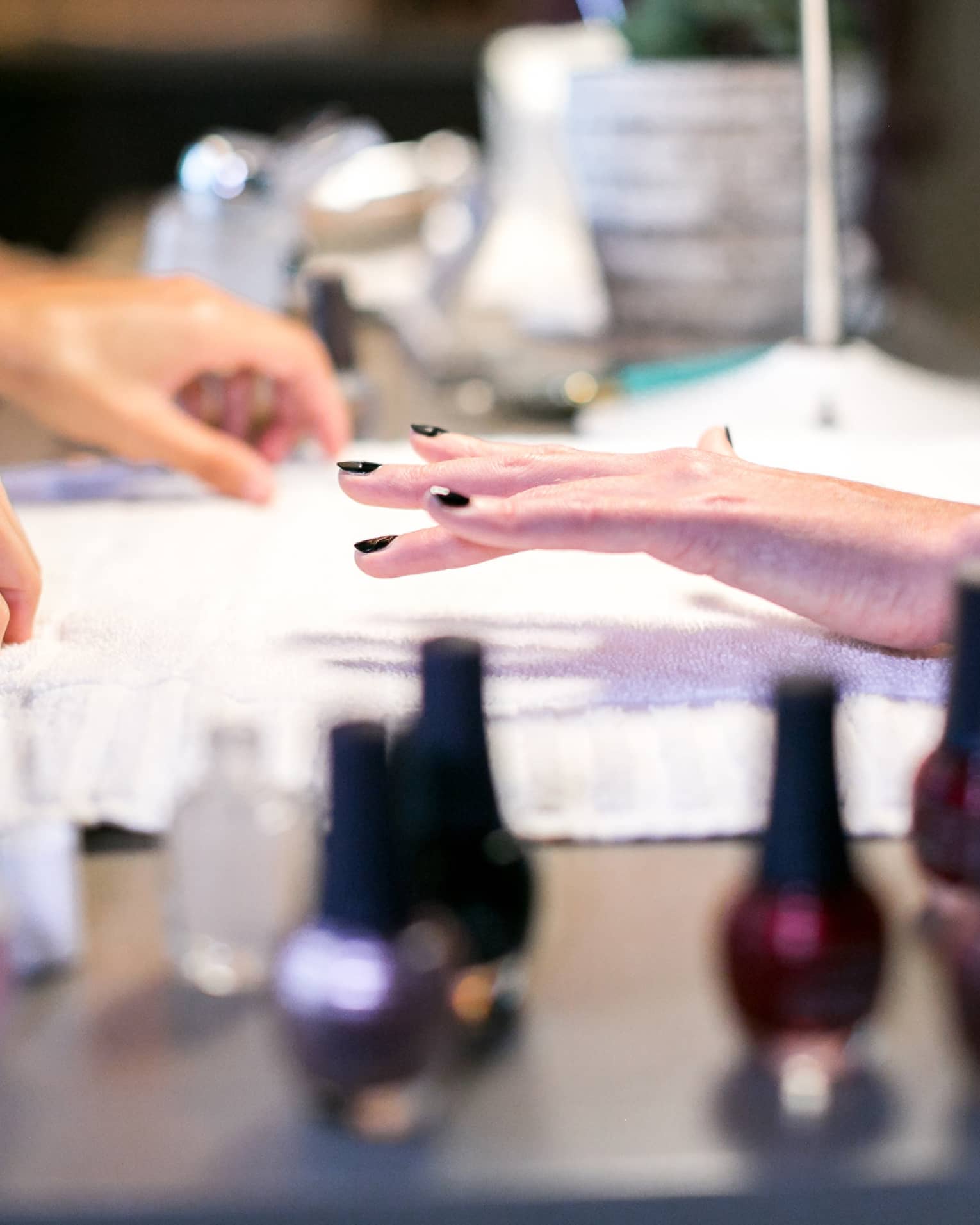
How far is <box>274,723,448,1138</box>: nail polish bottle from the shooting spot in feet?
1.09

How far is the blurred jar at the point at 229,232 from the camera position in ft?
4.12

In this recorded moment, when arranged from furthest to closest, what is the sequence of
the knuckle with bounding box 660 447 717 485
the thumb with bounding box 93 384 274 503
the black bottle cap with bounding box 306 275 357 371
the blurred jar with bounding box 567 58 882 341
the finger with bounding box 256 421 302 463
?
1. the blurred jar with bounding box 567 58 882 341
2. the black bottle cap with bounding box 306 275 357 371
3. the finger with bounding box 256 421 302 463
4. the thumb with bounding box 93 384 274 503
5. the knuckle with bounding box 660 447 717 485

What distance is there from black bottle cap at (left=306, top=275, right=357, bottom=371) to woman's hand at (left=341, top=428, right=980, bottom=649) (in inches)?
18.8

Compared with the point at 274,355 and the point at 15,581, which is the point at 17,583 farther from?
the point at 274,355

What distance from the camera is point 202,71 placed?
3510 mm

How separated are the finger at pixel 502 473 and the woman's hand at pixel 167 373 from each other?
0.85 ft

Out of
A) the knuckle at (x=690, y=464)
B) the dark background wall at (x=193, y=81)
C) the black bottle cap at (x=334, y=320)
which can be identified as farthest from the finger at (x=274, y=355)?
the dark background wall at (x=193, y=81)

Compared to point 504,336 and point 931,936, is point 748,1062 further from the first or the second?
point 504,336

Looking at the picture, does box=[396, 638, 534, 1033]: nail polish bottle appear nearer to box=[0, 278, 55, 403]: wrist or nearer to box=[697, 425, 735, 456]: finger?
Answer: box=[697, 425, 735, 456]: finger

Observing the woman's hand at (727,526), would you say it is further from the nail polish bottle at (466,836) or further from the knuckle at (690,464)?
the nail polish bottle at (466,836)

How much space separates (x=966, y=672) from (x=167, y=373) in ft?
2.12

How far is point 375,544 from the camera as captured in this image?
65 cm

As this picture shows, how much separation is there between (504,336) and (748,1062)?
3.38 feet

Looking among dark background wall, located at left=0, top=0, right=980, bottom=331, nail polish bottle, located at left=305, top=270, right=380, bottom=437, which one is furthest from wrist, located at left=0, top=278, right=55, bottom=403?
dark background wall, located at left=0, top=0, right=980, bottom=331
